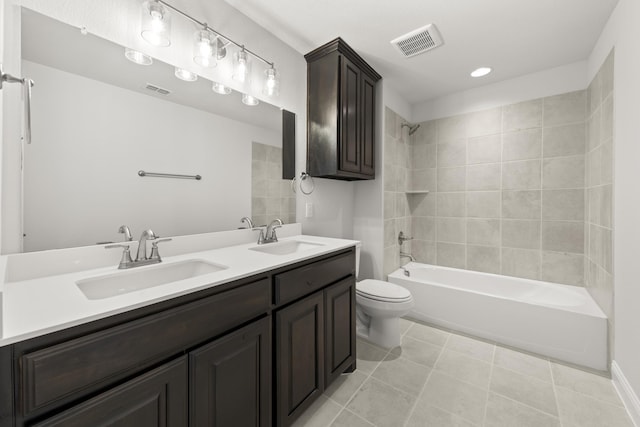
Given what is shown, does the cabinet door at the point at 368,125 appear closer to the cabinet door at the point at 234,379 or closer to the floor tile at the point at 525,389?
the cabinet door at the point at 234,379

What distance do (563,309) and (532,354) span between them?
42cm

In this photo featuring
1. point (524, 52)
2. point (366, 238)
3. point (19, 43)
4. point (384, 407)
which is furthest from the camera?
point (366, 238)

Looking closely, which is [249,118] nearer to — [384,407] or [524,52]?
[384,407]

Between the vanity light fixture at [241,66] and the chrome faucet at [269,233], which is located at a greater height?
the vanity light fixture at [241,66]

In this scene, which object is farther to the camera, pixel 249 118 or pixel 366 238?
pixel 366 238

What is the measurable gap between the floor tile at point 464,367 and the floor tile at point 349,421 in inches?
29.2

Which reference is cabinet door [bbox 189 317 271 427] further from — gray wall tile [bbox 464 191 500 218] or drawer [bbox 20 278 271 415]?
gray wall tile [bbox 464 191 500 218]

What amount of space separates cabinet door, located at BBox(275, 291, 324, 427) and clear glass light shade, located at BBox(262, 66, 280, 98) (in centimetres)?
136

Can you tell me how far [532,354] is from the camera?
6.44 feet

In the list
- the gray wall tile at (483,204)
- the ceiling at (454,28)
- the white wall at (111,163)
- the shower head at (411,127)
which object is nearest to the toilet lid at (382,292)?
the white wall at (111,163)

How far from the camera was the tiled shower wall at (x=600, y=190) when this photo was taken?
1695mm

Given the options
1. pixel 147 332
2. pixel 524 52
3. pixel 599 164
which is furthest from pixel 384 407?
pixel 524 52

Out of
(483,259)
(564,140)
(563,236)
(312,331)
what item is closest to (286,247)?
(312,331)

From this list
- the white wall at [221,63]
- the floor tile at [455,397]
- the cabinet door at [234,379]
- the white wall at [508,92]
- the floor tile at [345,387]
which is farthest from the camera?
the white wall at [508,92]
